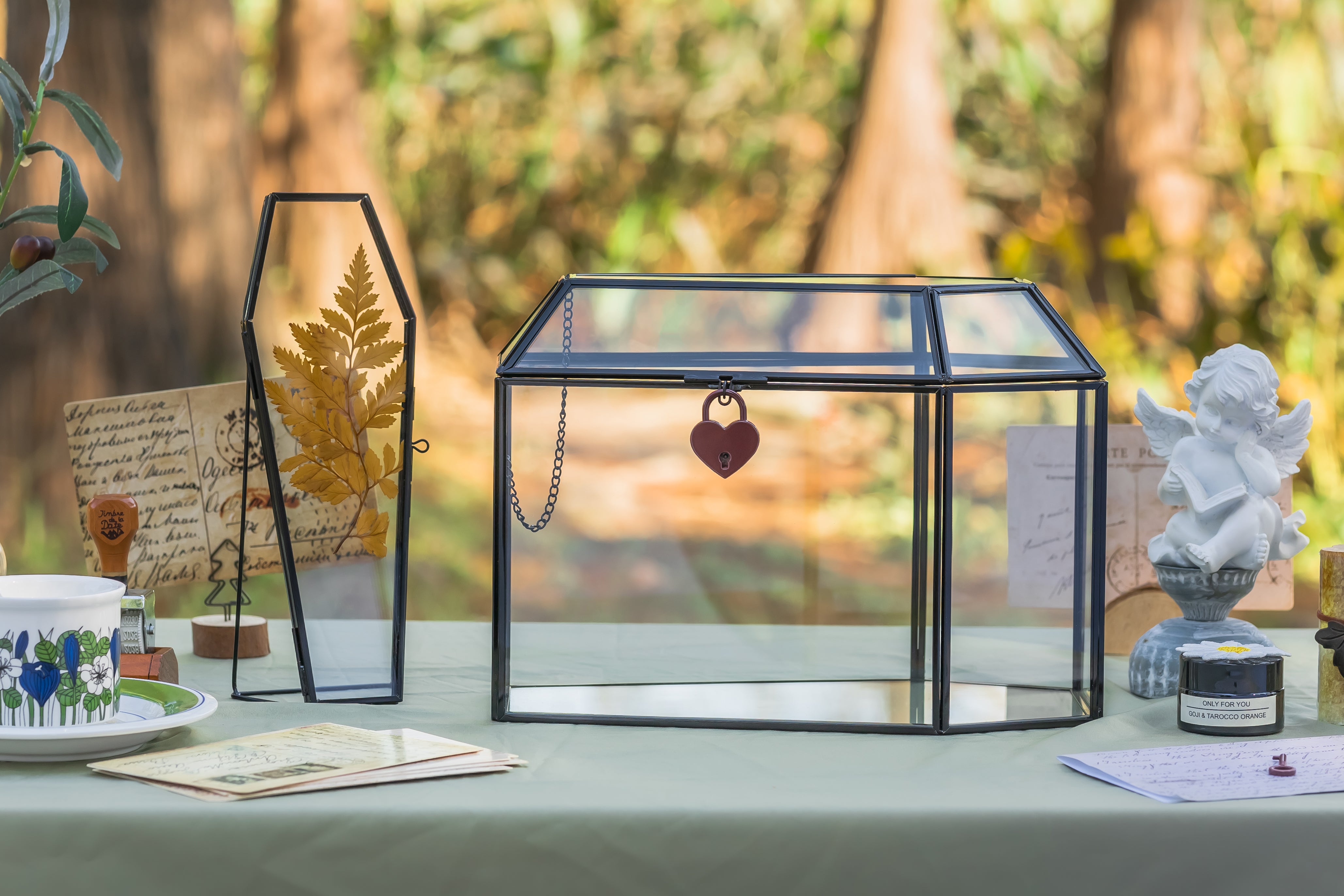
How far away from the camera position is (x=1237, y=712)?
0.96 metres

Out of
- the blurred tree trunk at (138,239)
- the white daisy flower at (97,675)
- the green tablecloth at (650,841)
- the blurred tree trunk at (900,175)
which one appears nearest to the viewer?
the green tablecloth at (650,841)

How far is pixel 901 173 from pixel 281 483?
124 inches

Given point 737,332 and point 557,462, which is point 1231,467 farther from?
point 557,462

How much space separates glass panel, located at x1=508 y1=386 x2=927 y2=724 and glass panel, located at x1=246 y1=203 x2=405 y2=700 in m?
0.13

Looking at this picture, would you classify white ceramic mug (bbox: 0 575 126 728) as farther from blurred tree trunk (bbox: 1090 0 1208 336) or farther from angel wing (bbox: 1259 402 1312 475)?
blurred tree trunk (bbox: 1090 0 1208 336)

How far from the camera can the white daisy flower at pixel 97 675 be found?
853 mm

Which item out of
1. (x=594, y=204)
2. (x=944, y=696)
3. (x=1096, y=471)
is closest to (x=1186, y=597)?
(x=1096, y=471)

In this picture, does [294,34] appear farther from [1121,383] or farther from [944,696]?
[944,696]

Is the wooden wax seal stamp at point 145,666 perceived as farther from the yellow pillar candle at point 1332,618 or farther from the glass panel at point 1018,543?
the yellow pillar candle at point 1332,618

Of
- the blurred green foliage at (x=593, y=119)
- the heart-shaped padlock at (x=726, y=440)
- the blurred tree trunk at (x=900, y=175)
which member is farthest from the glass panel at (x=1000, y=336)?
the blurred green foliage at (x=593, y=119)

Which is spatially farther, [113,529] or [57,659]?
[113,529]

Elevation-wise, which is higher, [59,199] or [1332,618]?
[59,199]

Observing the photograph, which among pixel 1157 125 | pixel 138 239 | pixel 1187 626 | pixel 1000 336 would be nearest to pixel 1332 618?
pixel 1187 626

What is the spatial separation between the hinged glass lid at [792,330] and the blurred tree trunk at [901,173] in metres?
2.57
